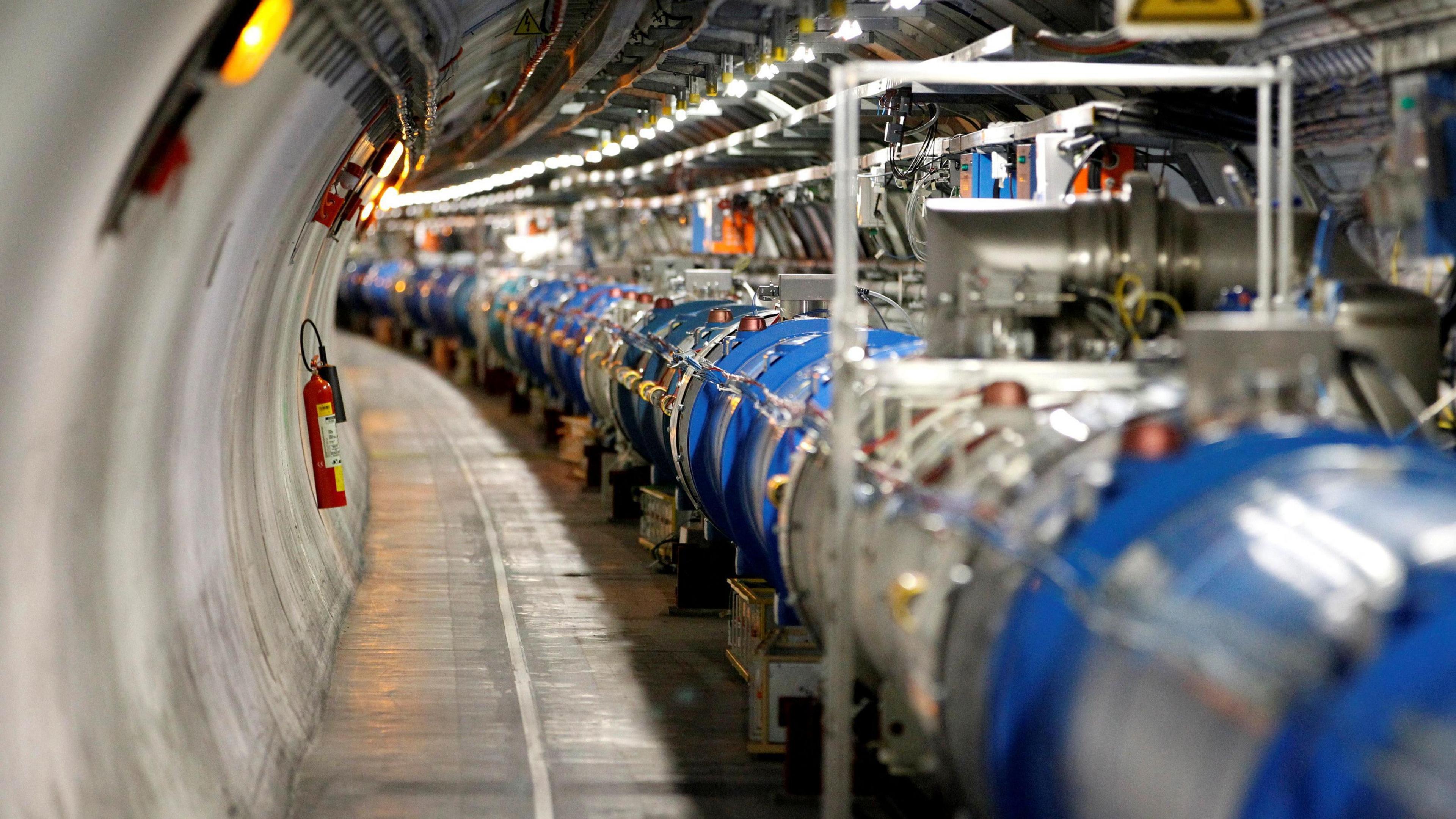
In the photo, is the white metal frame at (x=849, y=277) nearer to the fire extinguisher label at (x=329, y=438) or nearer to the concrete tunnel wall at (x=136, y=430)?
the concrete tunnel wall at (x=136, y=430)

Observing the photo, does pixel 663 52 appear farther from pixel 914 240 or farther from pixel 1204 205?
pixel 1204 205

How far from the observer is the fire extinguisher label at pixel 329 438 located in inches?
372

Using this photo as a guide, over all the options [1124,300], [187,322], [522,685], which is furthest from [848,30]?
[187,322]

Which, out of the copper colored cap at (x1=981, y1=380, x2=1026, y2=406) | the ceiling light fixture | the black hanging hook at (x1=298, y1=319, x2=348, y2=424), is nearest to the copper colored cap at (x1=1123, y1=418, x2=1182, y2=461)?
the copper colored cap at (x1=981, y1=380, x2=1026, y2=406)

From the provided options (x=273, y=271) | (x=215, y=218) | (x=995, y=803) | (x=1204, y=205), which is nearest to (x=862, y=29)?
(x=273, y=271)

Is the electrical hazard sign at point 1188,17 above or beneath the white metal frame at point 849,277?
above

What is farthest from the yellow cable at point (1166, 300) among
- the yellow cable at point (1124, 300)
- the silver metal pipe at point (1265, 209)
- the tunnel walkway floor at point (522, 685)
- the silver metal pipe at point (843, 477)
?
the tunnel walkway floor at point (522, 685)

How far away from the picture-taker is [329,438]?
9.45 metres

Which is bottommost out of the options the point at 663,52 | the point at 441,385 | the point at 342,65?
the point at 441,385

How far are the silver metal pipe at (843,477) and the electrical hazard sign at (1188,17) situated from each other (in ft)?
2.50

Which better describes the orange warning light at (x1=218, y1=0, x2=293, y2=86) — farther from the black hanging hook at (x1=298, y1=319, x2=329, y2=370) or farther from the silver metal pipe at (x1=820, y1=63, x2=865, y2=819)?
the black hanging hook at (x1=298, y1=319, x2=329, y2=370)

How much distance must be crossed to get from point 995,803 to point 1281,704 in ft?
3.91

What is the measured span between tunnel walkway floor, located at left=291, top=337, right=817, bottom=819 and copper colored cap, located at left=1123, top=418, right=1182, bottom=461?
119 inches

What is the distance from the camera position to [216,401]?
6.80 meters
